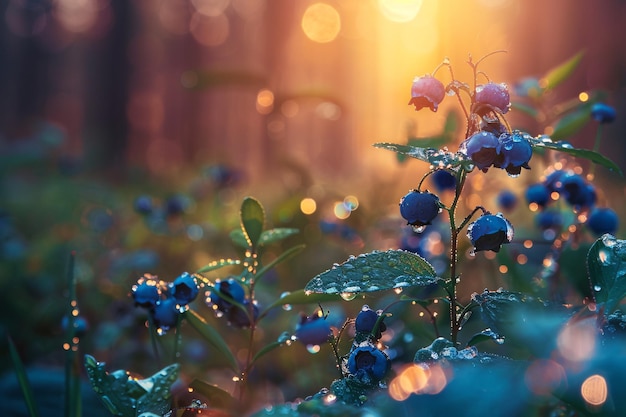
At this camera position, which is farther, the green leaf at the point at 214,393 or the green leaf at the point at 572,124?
the green leaf at the point at 572,124

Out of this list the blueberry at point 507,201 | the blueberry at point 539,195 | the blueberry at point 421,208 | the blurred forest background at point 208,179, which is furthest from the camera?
the blurred forest background at point 208,179

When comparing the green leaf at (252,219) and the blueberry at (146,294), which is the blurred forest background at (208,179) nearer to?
the green leaf at (252,219)

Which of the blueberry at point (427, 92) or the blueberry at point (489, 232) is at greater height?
the blueberry at point (427, 92)

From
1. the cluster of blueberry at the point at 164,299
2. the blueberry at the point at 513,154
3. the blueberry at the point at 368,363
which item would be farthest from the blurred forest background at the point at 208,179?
the cluster of blueberry at the point at 164,299

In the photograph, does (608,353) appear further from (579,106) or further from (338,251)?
(338,251)

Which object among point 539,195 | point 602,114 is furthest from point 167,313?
point 602,114

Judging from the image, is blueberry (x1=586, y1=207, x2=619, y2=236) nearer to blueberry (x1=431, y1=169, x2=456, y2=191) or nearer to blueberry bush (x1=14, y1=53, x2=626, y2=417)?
blueberry bush (x1=14, y1=53, x2=626, y2=417)

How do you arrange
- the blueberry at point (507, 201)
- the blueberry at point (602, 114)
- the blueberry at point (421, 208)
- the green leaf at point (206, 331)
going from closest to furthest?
the blueberry at point (421, 208) → the green leaf at point (206, 331) → the blueberry at point (602, 114) → the blueberry at point (507, 201)
